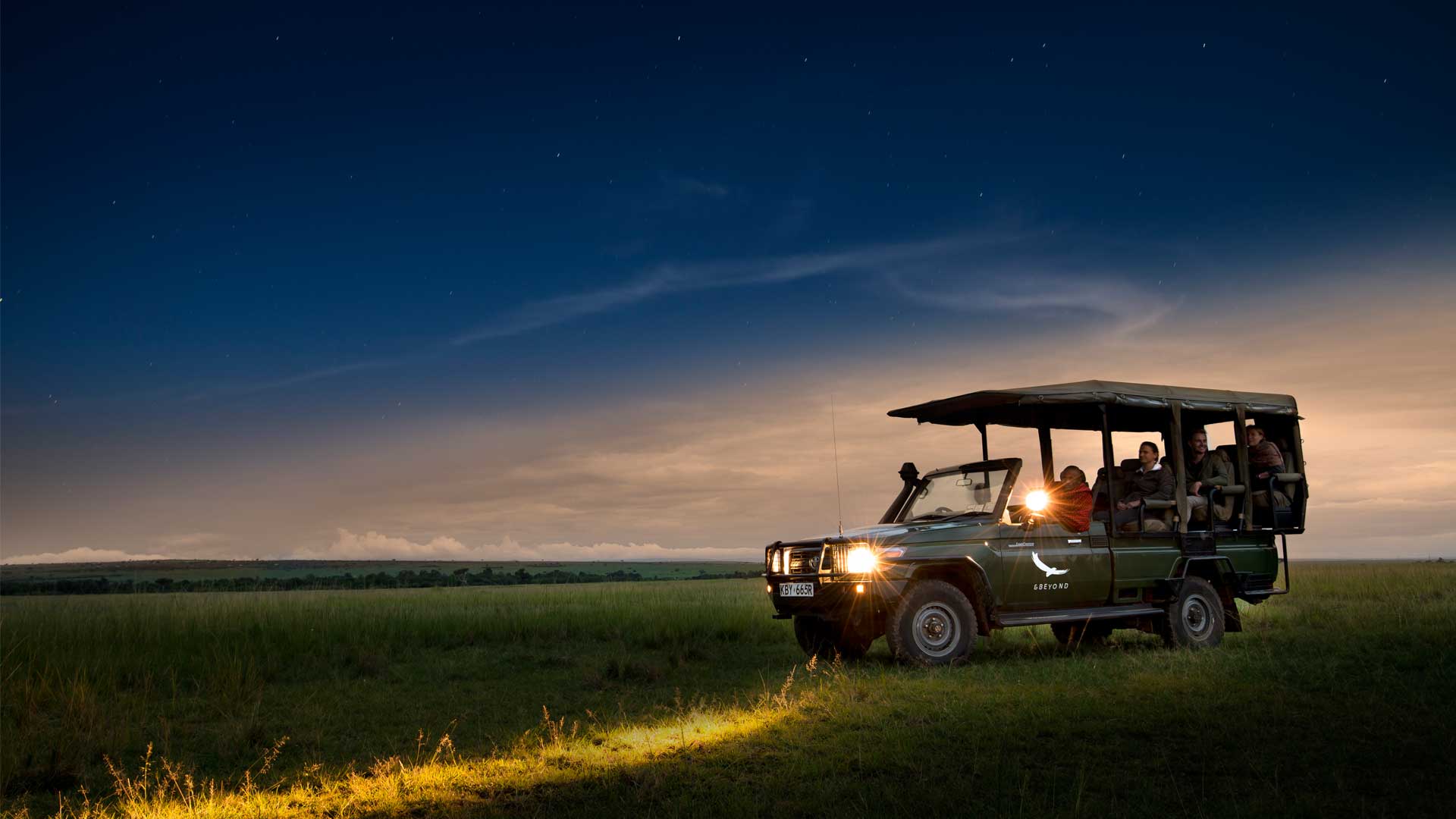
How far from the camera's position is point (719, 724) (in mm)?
8055

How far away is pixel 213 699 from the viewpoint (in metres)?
11.6

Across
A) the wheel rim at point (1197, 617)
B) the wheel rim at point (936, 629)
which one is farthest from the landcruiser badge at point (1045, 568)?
the wheel rim at point (1197, 617)

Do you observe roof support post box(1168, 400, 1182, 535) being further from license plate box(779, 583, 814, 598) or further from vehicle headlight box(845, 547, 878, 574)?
license plate box(779, 583, 814, 598)

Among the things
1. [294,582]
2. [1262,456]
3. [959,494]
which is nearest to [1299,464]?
[1262,456]

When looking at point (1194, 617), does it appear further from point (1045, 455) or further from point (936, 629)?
point (936, 629)

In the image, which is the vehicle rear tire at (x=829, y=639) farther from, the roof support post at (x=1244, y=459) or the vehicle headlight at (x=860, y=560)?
the roof support post at (x=1244, y=459)

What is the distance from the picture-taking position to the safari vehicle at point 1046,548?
1134cm

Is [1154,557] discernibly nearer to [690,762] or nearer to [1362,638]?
[1362,638]

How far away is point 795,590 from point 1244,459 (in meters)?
6.82

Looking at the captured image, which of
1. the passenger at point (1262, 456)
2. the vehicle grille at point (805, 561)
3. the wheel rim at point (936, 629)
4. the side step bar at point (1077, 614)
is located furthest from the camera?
the passenger at point (1262, 456)

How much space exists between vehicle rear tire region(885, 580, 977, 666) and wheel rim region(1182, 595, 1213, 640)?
379 cm

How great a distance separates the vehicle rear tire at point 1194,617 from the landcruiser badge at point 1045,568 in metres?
2.04

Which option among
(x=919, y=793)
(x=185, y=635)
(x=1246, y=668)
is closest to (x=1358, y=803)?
(x=919, y=793)

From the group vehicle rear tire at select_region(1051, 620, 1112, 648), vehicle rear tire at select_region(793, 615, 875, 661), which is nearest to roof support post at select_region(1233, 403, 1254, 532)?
vehicle rear tire at select_region(1051, 620, 1112, 648)
